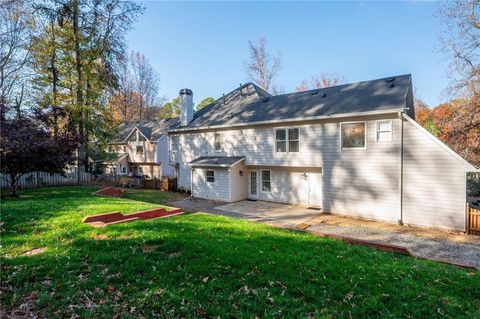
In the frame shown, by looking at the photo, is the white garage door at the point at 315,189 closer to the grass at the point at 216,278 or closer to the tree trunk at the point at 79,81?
the grass at the point at 216,278

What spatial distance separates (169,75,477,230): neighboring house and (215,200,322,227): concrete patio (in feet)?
2.58

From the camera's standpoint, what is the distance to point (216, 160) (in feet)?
55.8

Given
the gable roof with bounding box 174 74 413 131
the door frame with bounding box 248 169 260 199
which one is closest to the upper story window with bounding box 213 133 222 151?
A: the gable roof with bounding box 174 74 413 131

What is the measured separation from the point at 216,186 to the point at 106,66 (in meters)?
13.8

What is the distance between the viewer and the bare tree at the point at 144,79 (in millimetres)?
37781

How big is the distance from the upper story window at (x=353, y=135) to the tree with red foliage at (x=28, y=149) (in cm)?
1458

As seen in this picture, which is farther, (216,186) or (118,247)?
(216,186)

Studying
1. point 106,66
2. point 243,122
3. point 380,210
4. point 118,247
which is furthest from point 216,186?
point 106,66

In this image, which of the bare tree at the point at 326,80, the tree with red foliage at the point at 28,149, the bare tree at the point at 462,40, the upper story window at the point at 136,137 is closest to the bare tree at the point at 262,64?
the bare tree at the point at 326,80

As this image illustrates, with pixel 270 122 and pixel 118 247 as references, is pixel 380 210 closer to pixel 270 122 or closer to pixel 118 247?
pixel 270 122

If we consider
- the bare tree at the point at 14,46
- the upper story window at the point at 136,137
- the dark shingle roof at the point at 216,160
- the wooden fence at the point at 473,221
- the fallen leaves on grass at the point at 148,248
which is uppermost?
the bare tree at the point at 14,46

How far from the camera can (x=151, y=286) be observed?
4188 mm

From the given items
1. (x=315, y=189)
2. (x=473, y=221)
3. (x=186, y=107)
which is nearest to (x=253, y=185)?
(x=315, y=189)

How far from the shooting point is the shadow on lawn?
3676mm
